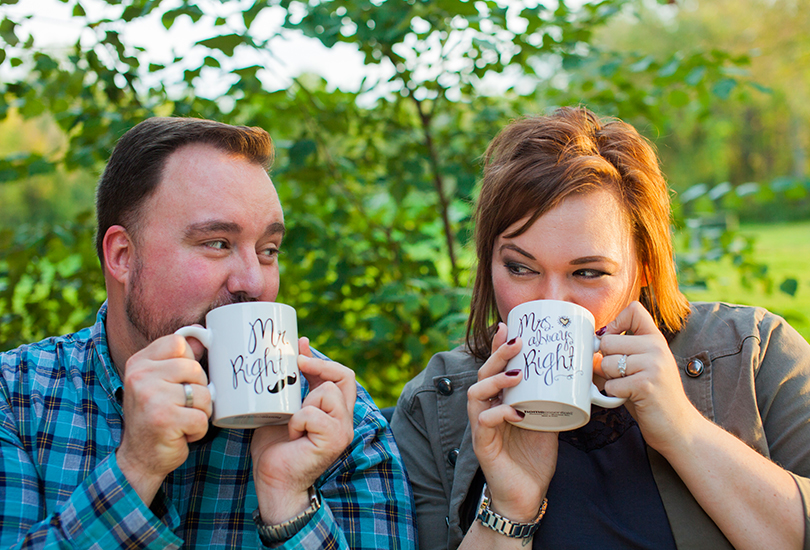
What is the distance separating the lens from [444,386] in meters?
1.77

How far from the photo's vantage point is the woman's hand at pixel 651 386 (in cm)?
126

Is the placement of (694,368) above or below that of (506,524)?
above

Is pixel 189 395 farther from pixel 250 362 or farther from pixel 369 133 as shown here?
pixel 369 133

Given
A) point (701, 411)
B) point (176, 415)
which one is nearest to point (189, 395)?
point (176, 415)

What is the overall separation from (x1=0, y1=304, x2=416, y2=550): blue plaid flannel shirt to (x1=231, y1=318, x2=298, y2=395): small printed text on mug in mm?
325

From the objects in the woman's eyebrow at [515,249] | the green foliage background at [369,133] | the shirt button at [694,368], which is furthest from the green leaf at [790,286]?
the woman's eyebrow at [515,249]

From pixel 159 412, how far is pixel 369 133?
2.22 meters

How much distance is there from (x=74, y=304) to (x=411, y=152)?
1806mm

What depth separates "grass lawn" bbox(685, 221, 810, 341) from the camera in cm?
274

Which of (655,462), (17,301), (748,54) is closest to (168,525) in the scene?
(655,462)

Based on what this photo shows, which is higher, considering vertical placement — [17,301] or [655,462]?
[17,301]

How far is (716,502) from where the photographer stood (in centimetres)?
128

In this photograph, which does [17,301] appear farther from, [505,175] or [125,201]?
[505,175]

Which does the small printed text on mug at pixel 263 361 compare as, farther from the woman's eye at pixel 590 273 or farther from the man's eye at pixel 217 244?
the woman's eye at pixel 590 273
